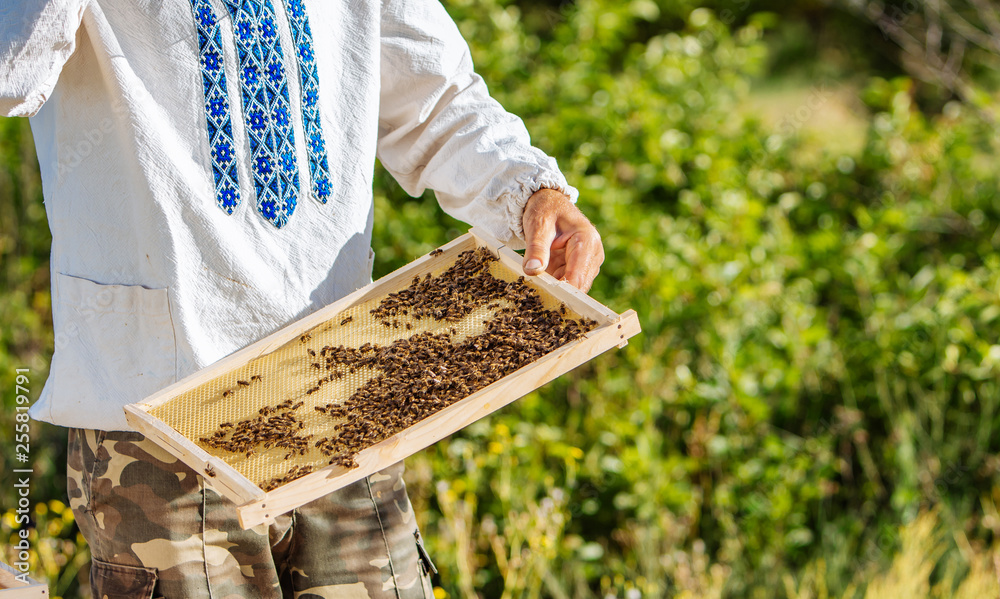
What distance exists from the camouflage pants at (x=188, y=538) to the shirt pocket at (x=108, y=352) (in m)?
0.09

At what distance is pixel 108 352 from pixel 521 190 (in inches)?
43.3

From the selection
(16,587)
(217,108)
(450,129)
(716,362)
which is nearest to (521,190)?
(450,129)

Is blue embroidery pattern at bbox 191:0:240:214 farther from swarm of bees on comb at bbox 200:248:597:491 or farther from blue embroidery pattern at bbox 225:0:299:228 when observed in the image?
swarm of bees on comb at bbox 200:248:597:491

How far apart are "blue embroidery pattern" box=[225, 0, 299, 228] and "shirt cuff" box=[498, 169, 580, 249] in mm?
567

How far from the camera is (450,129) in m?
2.58

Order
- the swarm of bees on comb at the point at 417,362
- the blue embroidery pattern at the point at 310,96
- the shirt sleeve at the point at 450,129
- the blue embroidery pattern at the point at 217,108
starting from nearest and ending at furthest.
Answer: the swarm of bees on comb at the point at 417,362 → the blue embroidery pattern at the point at 217,108 → the blue embroidery pattern at the point at 310,96 → the shirt sleeve at the point at 450,129

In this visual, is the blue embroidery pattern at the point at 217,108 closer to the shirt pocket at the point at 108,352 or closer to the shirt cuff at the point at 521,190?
the shirt pocket at the point at 108,352

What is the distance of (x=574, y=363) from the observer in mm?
2066

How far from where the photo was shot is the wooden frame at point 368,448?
5.98ft

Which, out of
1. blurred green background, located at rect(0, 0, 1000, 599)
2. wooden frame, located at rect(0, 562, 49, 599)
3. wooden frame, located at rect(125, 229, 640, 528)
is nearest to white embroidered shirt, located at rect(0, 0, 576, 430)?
wooden frame, located at rect(125, 229, 640, 528)

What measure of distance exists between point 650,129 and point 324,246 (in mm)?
2771

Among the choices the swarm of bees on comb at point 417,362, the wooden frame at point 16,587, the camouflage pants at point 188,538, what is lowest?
the camouflage pants at point 188,538

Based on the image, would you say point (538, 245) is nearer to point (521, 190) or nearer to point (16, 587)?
point (521, 190)

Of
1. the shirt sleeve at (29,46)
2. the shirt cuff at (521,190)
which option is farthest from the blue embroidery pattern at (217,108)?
the shirt cuff at (521,190)
